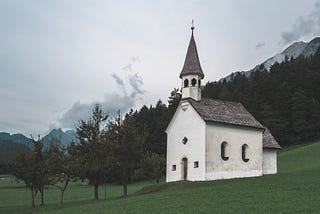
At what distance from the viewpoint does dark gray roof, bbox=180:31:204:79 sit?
46.1 metres

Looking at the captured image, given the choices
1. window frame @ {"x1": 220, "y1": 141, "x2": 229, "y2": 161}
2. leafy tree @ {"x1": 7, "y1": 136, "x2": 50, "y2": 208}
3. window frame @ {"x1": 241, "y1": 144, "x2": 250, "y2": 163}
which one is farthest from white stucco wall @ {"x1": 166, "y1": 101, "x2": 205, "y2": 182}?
leafy tree @ {"x1": 7, "y1": 136, "x2": 50, "y2": 208}

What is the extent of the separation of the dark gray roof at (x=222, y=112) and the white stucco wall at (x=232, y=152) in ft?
1.95

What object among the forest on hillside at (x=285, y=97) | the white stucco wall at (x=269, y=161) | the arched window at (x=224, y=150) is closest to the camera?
the arched window at (x=224, y=150)

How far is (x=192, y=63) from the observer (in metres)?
46.6

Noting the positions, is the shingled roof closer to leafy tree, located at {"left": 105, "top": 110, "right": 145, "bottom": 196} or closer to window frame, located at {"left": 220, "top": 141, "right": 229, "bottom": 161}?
window frame, located at {"left": 220, "top": 141, "right": 229, "bottom": 161}

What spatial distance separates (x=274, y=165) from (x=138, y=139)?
56.0 feet

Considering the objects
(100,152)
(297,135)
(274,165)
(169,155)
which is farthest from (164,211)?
(297,135)

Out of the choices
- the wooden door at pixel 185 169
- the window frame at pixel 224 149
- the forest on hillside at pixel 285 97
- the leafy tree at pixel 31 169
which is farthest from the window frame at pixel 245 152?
the forest on hillside at pixel 285 97

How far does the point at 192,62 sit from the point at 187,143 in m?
8.84

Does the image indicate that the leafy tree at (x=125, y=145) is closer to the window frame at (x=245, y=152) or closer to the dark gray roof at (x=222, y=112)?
the dark gray roof at (x=222, y=112)

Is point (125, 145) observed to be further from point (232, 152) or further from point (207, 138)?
point (232, 152)

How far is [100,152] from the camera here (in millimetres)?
41938

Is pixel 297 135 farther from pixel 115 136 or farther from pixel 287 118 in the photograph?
pixel 115 136

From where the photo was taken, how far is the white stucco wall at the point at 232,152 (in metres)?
42.6
